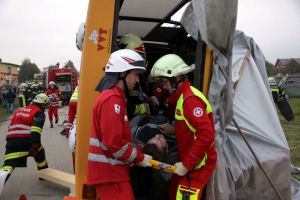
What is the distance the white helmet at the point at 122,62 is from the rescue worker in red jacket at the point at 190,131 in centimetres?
41

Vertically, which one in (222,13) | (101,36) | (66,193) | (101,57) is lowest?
(66,193)

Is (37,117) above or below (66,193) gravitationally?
above

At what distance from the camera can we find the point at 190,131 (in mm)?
2465

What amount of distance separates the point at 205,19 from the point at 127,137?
1.14 metres

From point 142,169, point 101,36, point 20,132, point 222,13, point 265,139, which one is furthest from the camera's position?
point 20,132

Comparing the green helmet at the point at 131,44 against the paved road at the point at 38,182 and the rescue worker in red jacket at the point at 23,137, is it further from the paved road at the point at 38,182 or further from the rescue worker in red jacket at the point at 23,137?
the paved road at the point at 38,182

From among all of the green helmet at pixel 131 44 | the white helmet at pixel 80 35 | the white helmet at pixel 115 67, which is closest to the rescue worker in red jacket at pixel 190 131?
the white helmet at pixel 115 67

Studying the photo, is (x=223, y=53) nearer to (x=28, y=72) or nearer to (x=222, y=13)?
(x=222, y=13)

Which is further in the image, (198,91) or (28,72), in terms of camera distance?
(28,72)

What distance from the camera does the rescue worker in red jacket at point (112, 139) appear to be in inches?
82.7

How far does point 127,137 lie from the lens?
235 cm

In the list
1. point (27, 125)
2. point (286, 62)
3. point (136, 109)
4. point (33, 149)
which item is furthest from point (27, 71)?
point (136, 109)

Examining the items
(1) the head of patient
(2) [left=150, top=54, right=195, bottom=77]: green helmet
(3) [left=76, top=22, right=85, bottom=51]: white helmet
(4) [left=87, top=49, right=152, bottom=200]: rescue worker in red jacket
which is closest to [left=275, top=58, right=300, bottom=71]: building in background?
(2) [left=150, top=54, right=195, bottom=77]: green helmet

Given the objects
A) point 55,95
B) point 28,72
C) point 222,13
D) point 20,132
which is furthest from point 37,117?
point 28,72
